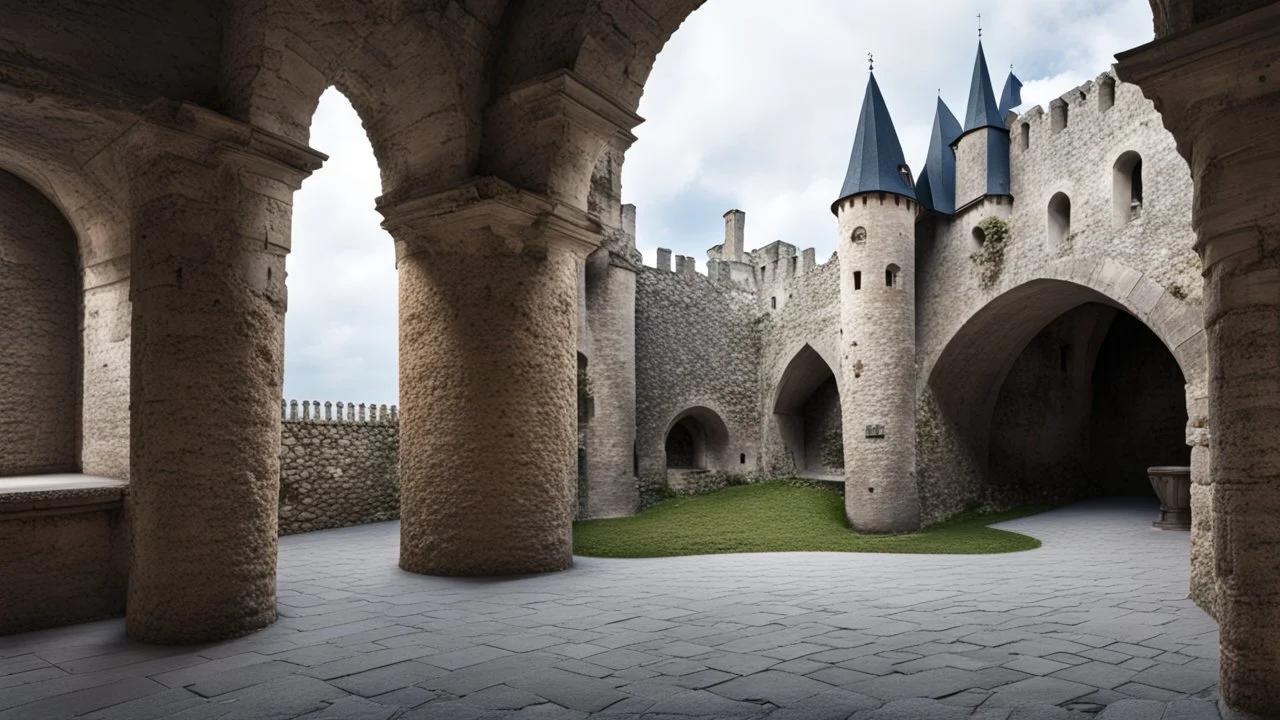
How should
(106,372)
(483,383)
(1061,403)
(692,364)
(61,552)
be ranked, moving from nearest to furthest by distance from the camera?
(61,552) < (106,372) < (483,383) < (1061,403) < (692,364)

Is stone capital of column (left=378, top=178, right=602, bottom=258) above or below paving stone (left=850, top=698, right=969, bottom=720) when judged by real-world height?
above

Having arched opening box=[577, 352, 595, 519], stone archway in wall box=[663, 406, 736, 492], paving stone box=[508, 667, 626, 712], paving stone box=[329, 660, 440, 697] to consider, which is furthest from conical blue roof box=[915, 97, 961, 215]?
paving stone box=[329, 660, 440, 697]

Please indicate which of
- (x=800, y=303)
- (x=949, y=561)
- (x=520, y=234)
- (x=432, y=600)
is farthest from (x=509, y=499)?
(x=800, y=303)

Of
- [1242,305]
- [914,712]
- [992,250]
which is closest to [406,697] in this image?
[914,712]

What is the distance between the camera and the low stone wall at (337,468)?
37.1ft

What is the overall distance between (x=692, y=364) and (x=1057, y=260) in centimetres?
802

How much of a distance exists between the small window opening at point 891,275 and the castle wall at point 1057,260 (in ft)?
3.70

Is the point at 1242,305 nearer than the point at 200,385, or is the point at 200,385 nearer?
the point at 1242,305

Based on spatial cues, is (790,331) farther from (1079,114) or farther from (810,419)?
(1079,114)

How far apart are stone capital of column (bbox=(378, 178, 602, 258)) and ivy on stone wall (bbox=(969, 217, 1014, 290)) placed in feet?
33.8

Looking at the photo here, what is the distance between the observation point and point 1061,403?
1822cm

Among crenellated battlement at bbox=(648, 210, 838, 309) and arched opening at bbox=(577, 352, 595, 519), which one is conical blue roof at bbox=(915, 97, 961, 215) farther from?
arched opening at bbox=(577, 352, 595, 519)

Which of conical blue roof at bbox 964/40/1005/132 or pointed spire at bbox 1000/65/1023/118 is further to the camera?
pointed spire at bbox 1000/65/1023/118

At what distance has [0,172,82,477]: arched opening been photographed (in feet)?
19.1
